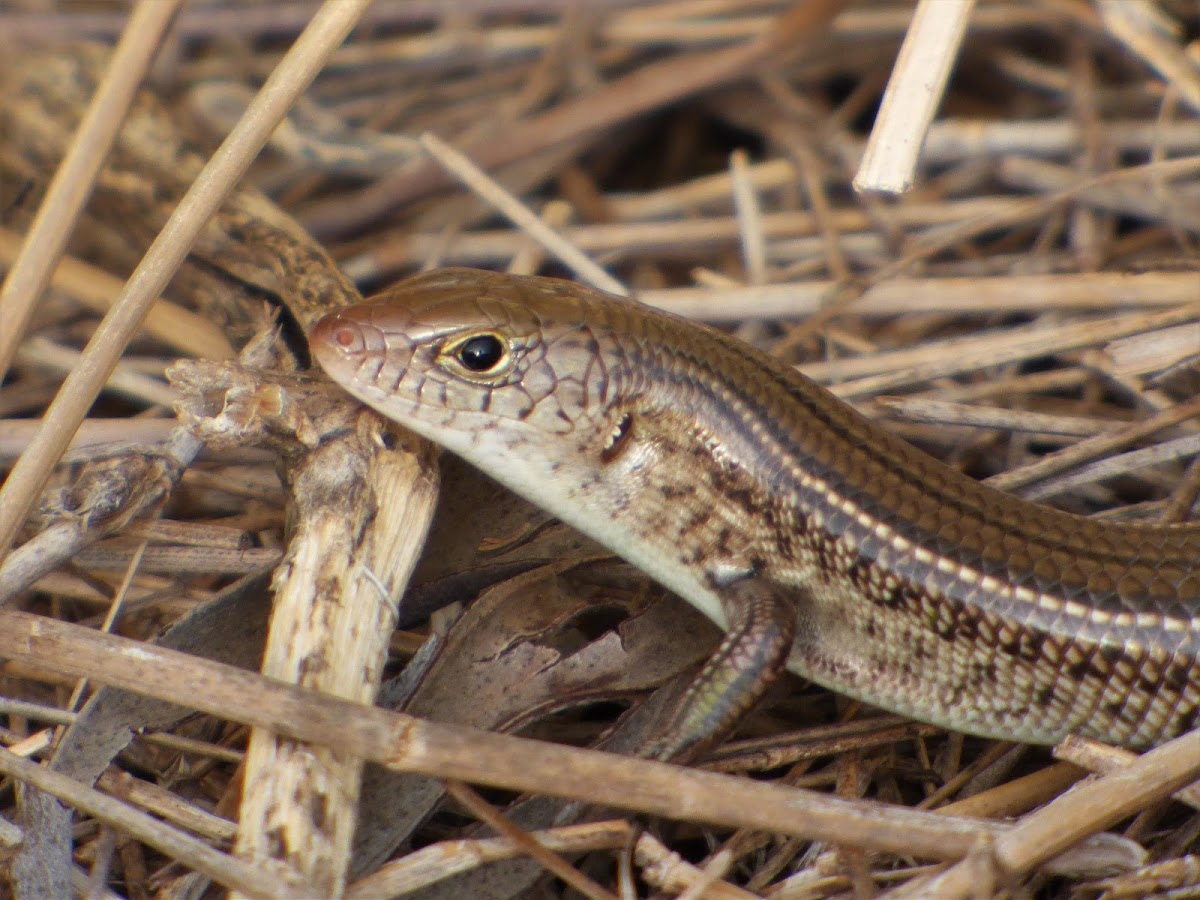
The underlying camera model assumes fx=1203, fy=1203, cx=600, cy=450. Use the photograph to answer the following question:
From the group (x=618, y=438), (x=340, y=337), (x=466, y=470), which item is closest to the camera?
(x=340, y=337)

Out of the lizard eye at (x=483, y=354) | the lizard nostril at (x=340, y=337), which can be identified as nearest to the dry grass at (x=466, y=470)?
the lizard nostril at (x=340, y=337)

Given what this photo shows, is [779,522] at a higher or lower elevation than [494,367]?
lower

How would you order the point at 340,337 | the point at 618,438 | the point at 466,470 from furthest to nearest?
the point at 466,470
the point at 618,438
the point at 340,337

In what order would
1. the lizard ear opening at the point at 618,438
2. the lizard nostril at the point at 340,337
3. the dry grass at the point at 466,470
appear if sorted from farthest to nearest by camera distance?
the lizard ear opening at the point at 618,438
the lizard nostril at the point at 340,337
the dry grass at the point at 466,470

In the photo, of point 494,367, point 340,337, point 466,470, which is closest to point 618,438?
point 494,367

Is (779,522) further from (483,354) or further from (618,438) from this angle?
(483,354)

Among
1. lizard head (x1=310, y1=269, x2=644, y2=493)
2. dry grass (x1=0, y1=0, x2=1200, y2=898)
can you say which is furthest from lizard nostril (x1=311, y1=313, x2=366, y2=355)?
dry grass (x1=0, y1=0, x2=1200, y2=898)

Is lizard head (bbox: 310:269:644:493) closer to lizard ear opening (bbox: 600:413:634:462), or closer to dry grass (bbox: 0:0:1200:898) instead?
lizard ear opening (bbox: 600:413:634:462)

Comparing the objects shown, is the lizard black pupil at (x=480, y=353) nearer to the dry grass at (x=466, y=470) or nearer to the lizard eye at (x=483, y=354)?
the lizard eye at (x=483, y=354)

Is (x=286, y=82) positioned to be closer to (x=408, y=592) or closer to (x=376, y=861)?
(x=408, y=592)
